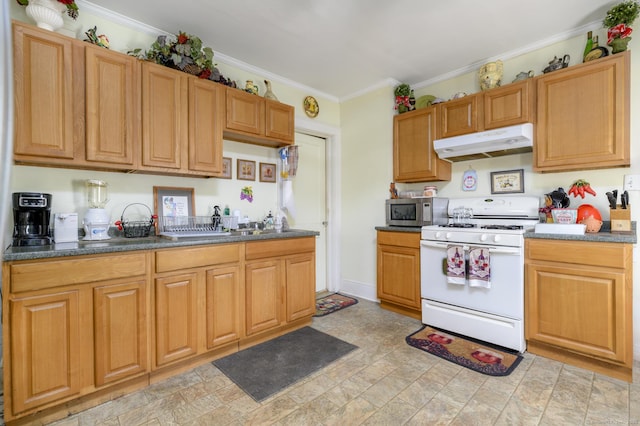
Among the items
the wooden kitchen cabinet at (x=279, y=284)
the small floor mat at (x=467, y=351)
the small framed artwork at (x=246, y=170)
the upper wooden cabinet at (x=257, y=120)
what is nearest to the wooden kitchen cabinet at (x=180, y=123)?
the upper wooden cabinet at (x=257, y=120)

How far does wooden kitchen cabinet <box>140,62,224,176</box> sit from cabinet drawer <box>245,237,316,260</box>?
745mm

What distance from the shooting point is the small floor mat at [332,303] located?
331cm

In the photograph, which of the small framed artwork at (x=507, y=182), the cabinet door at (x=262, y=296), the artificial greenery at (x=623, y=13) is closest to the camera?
the artificial greenery at (x=623, y=13)

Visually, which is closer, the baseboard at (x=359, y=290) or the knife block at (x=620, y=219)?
the knife block at (x=620, y=219)

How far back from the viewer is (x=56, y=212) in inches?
83.7

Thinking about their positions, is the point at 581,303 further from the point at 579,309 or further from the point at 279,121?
the point at 279,121

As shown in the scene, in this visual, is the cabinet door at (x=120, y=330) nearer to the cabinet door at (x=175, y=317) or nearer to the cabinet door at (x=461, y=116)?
the cabinet door at (x=175, y=317)

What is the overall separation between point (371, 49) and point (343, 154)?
A: 4.70ft

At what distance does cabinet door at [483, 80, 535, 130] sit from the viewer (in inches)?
103

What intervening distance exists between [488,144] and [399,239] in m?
1.23

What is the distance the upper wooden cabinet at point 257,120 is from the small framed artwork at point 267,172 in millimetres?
253

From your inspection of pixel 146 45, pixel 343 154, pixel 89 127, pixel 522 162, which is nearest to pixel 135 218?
pixel 89 127

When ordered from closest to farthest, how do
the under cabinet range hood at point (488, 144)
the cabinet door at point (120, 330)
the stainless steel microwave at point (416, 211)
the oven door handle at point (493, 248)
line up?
1. the cabinet door at point (120, 330)
2. the oven door handle at point (493, 248)
3. the under cabinet range hood at point (488, 144)
4. the stainless steel microwave at point (416, 211)

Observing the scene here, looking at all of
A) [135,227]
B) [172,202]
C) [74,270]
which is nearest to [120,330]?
[74,270]
